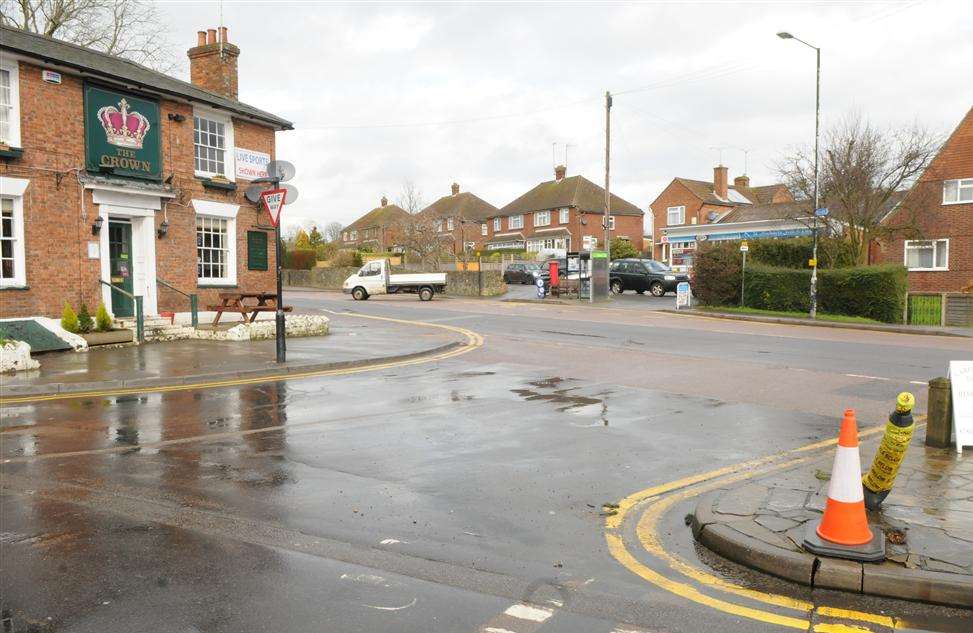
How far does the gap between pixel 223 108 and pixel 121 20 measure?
1993cm

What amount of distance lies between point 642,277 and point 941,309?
1562cm

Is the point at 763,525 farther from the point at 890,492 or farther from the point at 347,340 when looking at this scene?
the point at 347,340

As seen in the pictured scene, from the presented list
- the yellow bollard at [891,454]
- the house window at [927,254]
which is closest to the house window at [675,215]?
the house window at [927,254]

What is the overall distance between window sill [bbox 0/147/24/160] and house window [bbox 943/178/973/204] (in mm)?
37774

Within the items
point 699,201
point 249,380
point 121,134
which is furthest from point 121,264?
point 699,201

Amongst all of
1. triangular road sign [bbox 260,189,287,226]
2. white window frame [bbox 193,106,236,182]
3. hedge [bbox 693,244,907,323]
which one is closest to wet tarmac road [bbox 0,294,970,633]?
triangular road sign [bbox 260,189,287,226]

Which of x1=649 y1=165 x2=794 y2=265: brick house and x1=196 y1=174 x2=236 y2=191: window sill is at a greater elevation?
x1=649 y1=165 x2=794 y2=265: brick house

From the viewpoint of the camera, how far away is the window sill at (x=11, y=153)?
572 inches

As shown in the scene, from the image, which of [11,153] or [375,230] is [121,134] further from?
[375,230]

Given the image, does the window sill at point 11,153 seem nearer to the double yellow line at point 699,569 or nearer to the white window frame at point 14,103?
the white window frame at point 14,103

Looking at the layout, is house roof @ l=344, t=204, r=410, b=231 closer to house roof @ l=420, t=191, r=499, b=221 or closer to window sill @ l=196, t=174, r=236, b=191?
house roof @ l=420, t=191, r=499, b=221

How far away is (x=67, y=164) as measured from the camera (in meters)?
15.9

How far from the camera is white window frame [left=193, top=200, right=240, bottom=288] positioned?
63.4 ft

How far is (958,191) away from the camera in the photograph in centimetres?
3544
